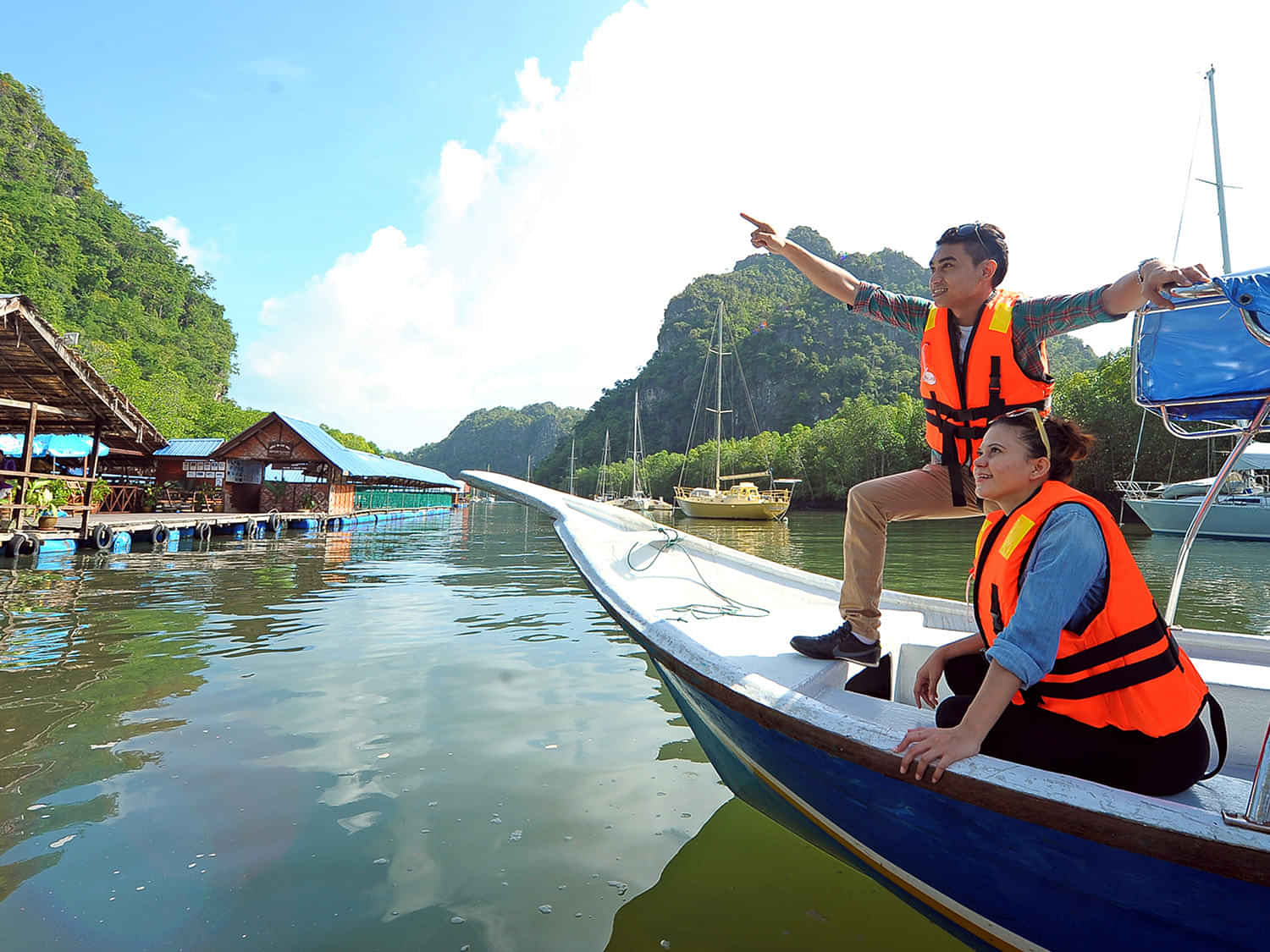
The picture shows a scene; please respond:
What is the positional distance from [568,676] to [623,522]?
1.48m

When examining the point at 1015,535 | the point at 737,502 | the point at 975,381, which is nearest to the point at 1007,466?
the point at 1015,535

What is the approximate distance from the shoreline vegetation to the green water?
5.06m

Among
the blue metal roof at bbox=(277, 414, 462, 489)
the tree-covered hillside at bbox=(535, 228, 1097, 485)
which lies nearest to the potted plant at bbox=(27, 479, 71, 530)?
the blue metal roof at bbox=(277, 414, 462, 489)

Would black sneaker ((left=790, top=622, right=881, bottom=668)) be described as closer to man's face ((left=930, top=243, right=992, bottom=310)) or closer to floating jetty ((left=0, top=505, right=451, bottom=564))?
man's face ((left=930, top=243, right=992, bottom=310))

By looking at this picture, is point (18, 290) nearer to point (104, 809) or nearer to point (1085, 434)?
point (104, 809)

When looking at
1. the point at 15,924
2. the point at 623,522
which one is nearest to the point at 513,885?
the point at 15,924

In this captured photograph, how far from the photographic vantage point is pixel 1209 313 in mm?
1845

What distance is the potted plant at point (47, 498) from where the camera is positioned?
12.5 meters

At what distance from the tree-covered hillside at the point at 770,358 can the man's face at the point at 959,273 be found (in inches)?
3399

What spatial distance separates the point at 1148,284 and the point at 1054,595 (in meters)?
0.91

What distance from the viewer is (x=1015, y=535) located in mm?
1616

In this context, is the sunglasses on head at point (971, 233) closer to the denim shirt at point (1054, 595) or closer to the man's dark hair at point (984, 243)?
the man's dark hair at point (984, 243)

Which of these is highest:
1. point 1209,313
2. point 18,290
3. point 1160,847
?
point 18,290

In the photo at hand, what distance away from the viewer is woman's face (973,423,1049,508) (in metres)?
1.68
